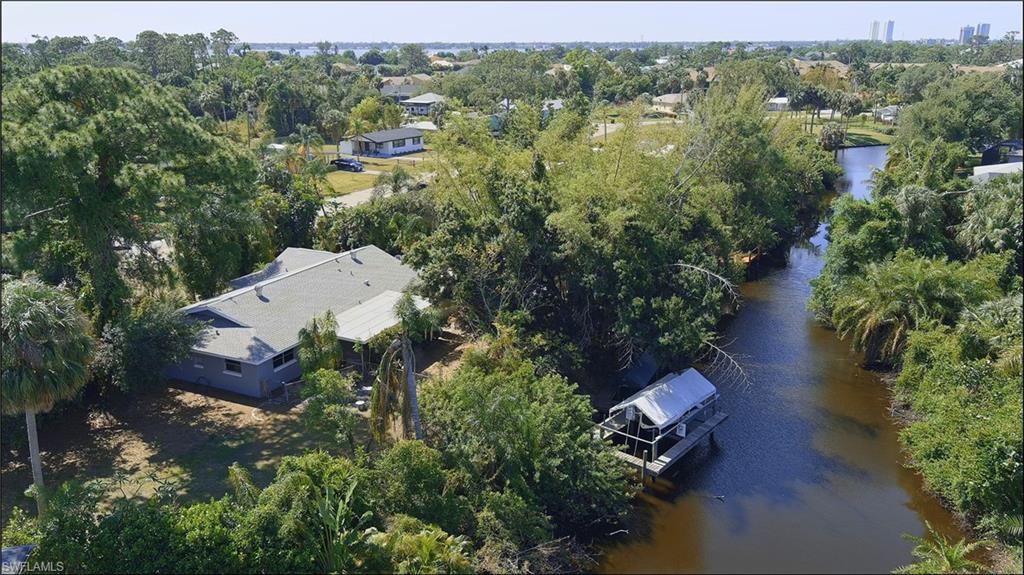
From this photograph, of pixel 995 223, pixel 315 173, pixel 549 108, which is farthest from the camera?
pixel 549 108

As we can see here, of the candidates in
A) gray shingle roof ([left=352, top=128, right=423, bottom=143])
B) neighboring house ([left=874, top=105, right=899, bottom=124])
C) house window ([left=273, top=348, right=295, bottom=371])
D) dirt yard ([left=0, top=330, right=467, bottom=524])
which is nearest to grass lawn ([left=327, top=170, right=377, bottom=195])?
gray shingle roof ([left=352, top=128, right=423, bottom=143])

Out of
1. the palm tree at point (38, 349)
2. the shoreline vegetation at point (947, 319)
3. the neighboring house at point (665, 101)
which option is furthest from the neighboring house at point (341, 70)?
the palm tree at point (38, 349)

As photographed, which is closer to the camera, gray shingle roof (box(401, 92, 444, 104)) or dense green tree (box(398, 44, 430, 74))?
gray shingle roof (box(401, 92, 444, 104))

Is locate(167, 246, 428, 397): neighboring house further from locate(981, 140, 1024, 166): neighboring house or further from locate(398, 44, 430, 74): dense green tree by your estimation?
locate(398, 44, 430, 74): dense green tree

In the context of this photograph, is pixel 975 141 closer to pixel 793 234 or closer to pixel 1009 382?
pixel 793 234

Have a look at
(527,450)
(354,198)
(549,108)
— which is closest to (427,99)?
(549,108)

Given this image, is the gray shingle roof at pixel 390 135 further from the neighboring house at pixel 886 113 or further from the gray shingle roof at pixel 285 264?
the neighboring house at pixel 886 113

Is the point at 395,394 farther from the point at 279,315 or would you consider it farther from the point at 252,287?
the point at 252,287
